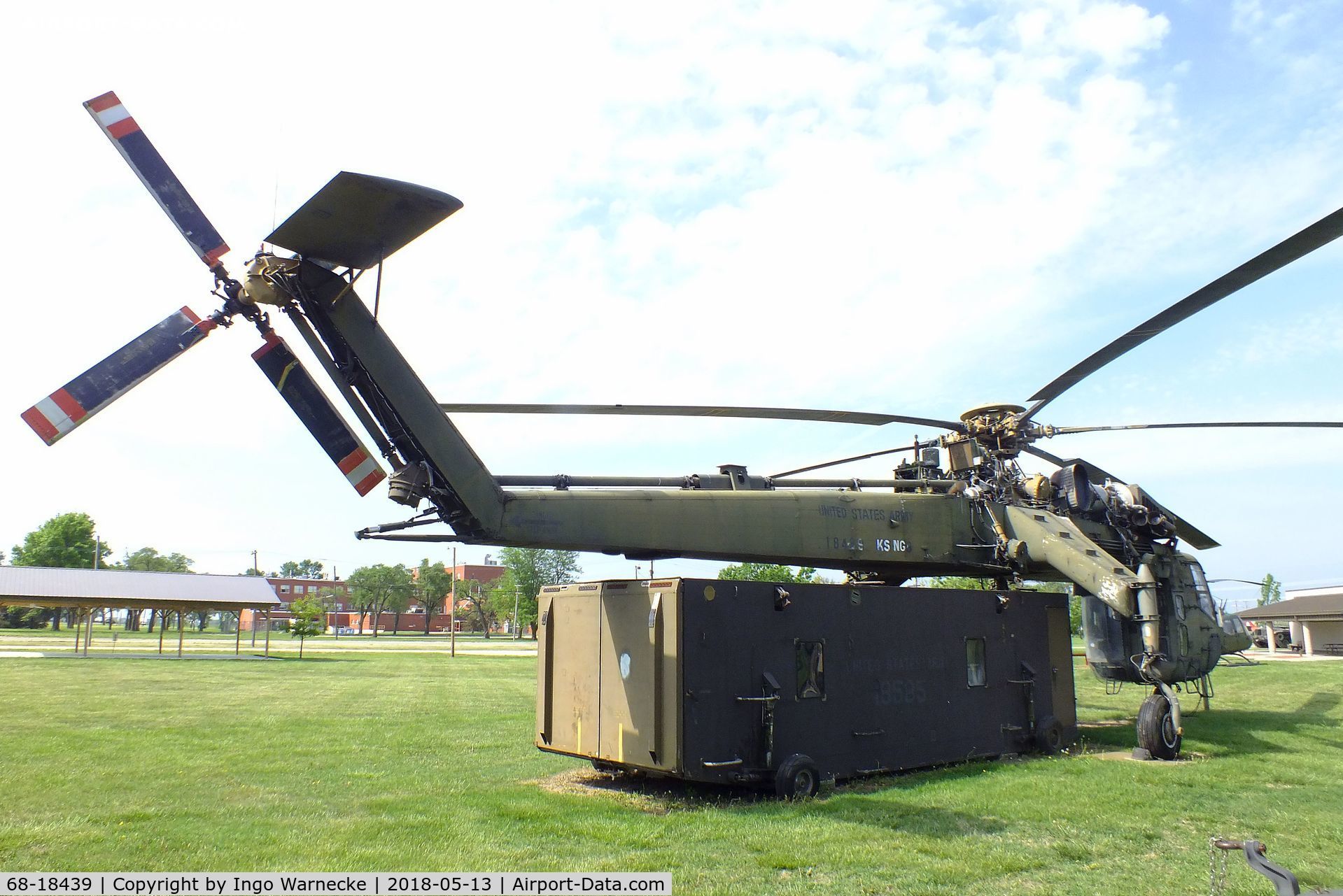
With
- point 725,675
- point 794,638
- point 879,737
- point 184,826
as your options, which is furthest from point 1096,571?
point 184,826

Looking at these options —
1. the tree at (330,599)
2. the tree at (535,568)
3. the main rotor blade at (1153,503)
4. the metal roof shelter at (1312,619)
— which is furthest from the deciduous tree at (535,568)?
the main rotor blade at (1153,503)

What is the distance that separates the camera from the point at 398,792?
904 cm

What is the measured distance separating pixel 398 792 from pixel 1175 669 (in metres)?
10.6

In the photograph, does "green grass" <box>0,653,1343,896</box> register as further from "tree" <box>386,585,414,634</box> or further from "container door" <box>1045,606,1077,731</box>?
"tree" <box>386,585,414,634</box>

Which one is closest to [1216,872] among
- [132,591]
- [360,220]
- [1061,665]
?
[360,220]

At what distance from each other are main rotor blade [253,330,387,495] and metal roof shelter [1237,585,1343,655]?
51964 mm

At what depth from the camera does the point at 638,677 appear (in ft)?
28.9

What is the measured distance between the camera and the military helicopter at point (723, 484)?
7004mm

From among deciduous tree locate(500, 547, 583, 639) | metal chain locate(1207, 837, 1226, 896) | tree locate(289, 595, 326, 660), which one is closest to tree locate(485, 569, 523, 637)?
deciduous tree locate(500, 547, 583, 639)

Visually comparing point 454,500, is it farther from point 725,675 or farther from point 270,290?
point 725,675

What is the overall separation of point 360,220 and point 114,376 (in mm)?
2182

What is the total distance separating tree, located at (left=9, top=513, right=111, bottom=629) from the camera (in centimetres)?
9031

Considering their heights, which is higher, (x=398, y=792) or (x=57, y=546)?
(x=57, y=546)

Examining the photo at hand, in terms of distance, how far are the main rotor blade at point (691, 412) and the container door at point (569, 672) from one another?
2.02m
